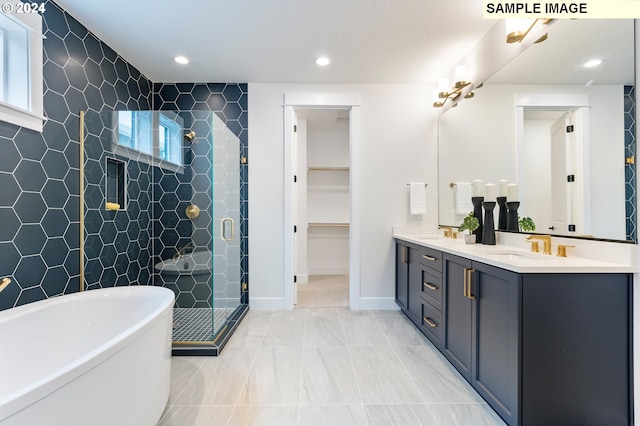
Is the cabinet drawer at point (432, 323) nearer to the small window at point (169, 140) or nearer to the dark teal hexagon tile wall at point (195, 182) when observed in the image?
the dark teal hexagon tile wall at point (195, 182)

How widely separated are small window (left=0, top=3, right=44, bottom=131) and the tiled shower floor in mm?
1681

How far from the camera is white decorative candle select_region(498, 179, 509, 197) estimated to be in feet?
6.82

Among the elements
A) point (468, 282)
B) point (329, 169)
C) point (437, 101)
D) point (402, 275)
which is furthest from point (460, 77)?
point (329, 169)

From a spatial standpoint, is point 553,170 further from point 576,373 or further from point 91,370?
point 91,370

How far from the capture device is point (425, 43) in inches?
90.1

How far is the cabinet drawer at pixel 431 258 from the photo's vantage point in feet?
6.75

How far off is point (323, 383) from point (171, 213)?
203 cm

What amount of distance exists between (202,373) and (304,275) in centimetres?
245

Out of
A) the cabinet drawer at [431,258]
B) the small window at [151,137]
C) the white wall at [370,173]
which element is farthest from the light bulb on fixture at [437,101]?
the small window at [151,137]

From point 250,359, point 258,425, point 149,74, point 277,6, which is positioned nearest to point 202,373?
point 250,359

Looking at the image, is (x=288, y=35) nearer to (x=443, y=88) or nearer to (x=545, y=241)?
(x=443, y=88)

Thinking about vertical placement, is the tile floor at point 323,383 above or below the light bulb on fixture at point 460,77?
below

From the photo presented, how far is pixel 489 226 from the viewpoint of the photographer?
2.15 metres

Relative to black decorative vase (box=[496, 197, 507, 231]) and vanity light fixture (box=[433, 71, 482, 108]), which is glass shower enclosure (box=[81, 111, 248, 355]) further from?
black decorative vase (box=[496, 197, 507, 231])
